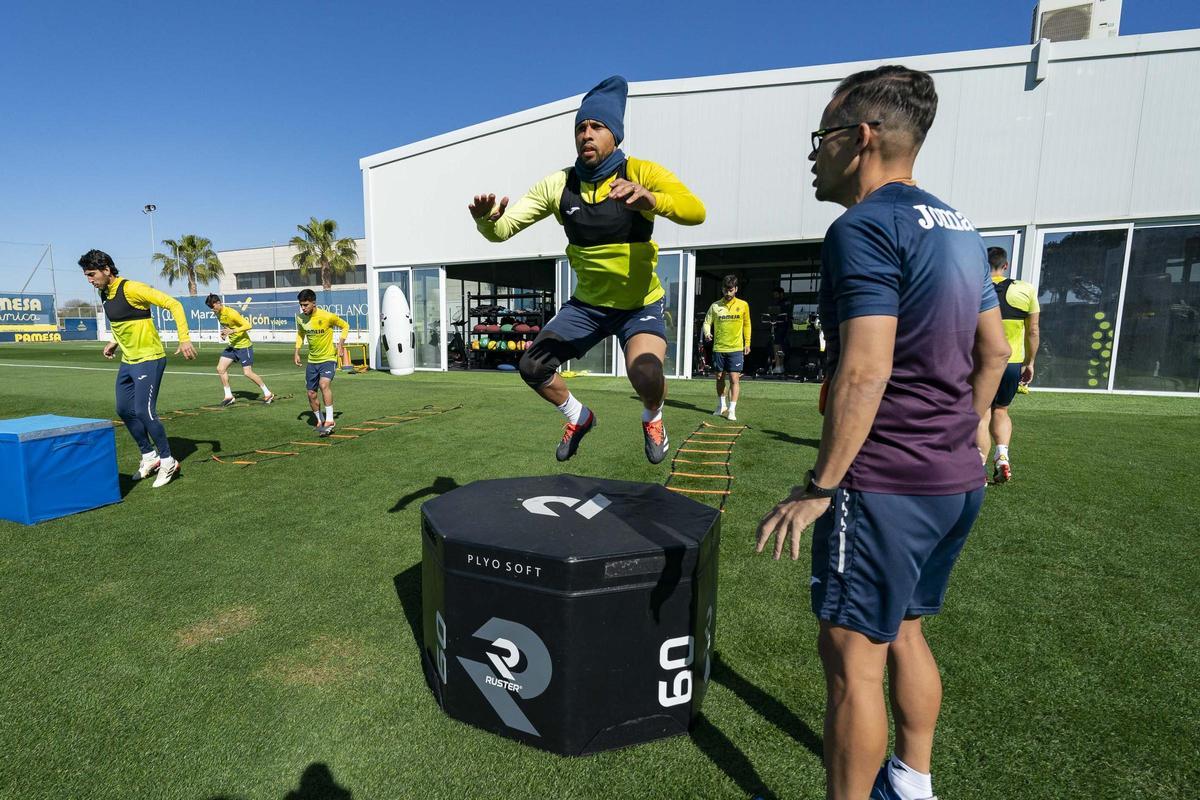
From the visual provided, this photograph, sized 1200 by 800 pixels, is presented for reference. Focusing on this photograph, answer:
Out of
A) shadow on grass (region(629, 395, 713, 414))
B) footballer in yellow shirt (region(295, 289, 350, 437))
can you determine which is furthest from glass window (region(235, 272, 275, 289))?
shadow on grass (region(629, 395, 713, 414))

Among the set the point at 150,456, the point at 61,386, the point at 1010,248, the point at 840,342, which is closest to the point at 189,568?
the point at 150,456

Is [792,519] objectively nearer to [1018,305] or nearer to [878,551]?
[878,551]

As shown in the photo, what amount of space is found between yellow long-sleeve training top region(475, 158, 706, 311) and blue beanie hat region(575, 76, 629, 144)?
0.64ft

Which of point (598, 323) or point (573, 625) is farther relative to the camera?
point (598, 323)

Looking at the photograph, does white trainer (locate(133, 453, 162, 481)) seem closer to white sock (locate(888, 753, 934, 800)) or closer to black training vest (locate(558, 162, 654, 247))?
black training vest (locate(558, 162, 654, 247))

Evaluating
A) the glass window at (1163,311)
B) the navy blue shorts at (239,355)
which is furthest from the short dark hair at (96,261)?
the glass window at (1163,311)

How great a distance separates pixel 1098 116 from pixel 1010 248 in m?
2.55

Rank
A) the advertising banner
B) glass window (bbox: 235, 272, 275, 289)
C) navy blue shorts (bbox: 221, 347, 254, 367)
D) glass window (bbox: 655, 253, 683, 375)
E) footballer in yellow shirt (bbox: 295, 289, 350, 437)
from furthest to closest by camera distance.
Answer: glass window (bbox: 235, 272, 275, 289), the advertising banner, glass window (bbox: 655, 253, 683, 375), navy blue shorts (bbox: 221, 347, 254, 367), footballer in yellow shirt (bbox: 295, 289, 350, 437)

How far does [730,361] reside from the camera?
27.0ft

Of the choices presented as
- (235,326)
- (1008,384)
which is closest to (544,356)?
(1008,384)

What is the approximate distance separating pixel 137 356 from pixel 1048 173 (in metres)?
14.4

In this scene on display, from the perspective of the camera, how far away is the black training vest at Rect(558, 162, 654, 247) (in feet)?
9.57

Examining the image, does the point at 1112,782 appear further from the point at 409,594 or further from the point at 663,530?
the point at 409,594

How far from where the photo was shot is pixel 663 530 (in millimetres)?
1972
